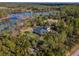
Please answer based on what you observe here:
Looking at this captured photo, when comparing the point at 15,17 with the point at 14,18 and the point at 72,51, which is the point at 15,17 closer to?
the point at 14,18

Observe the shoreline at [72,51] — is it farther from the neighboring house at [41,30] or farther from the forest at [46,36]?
the neighboring house at [41,30]

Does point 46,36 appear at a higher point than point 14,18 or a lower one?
lower

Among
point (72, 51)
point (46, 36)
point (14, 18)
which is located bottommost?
point (72, 51)

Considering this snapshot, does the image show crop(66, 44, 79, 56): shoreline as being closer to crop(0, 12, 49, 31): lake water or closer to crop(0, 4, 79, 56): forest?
crop(0, 4, 79, 56): forest

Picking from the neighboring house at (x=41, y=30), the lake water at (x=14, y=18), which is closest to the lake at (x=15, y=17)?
the lake water at (x=14, y=18)

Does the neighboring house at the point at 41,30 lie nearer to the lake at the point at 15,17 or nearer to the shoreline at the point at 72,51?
the lake at the point at 15,17

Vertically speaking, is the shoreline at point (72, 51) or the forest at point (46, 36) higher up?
the forest at point (46, 36)

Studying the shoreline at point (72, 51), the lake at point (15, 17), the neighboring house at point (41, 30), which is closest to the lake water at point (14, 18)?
the lake at point (15, 17)

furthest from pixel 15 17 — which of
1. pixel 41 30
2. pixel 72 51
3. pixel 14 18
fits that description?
pixel 72 51

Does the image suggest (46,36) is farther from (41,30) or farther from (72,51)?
(72,51)

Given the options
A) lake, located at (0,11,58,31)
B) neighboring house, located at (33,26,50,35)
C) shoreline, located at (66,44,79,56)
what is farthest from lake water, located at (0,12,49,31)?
shoreline, located at (66,44,79,56)

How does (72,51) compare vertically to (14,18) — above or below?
below

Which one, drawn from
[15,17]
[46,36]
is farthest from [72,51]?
[15,17]
